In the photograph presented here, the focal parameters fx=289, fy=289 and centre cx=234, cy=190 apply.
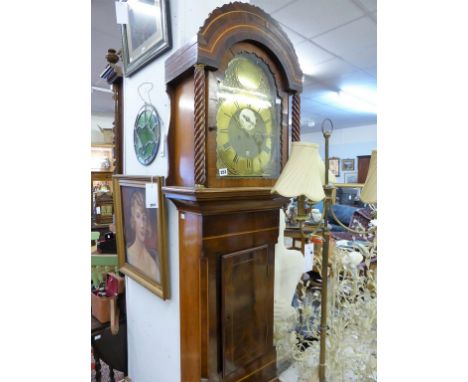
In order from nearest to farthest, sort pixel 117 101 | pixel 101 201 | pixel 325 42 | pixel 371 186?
pixel 371 186
pixel 117 101
pixel 325 42
pixel 101 201

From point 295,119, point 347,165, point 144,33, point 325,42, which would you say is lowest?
point 295,119

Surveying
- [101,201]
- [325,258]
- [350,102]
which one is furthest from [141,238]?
[350,102]

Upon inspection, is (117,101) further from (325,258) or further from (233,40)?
(325,258)

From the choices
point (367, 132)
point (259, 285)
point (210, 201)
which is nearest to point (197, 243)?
point (210, 201)

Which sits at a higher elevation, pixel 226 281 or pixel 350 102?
pixel 350 102

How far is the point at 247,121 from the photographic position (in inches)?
41.3

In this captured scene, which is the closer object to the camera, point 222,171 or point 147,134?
point 222,171

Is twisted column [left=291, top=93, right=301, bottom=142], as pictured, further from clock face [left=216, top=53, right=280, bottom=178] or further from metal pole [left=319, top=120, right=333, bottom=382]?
metal pole [left=319, top=120, right=333, bottom=382]

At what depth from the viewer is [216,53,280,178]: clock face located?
986mm

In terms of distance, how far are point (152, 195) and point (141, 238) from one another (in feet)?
1.02
